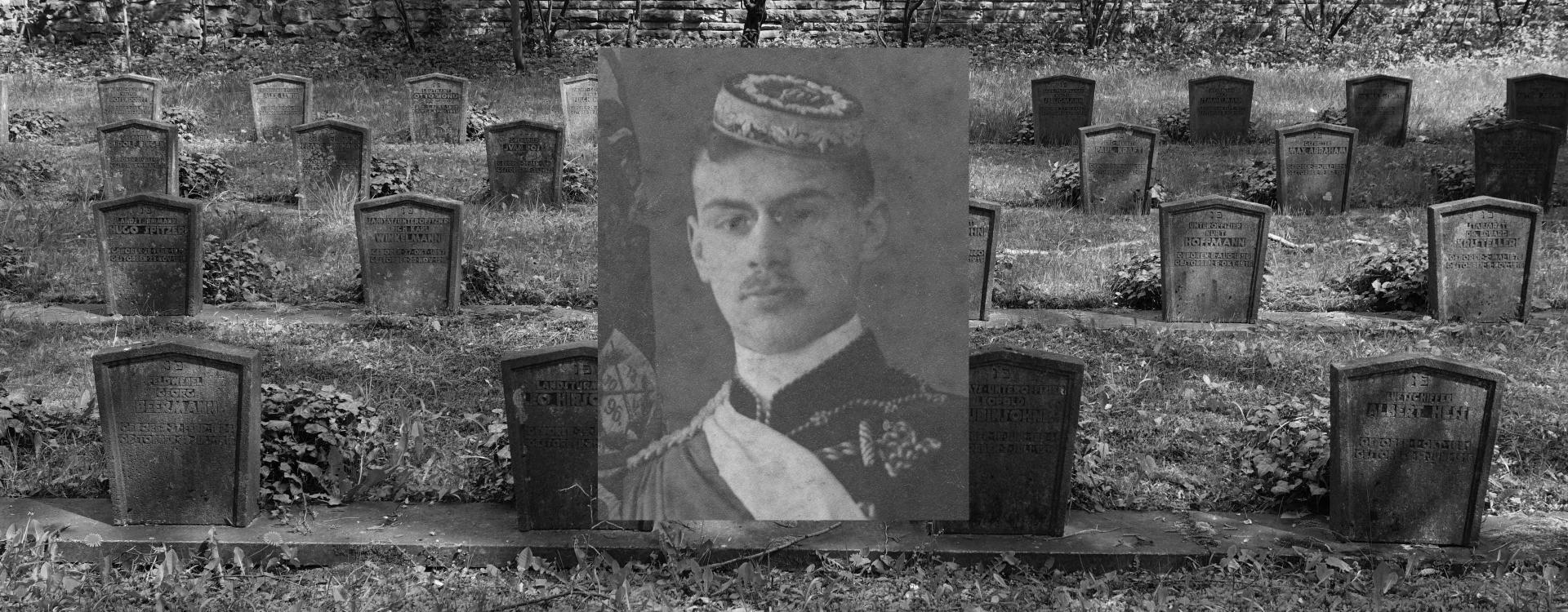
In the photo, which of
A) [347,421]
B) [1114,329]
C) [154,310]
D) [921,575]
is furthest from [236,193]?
[921,575]

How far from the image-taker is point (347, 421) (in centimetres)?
595

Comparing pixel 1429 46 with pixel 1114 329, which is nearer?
pixel 1114 329

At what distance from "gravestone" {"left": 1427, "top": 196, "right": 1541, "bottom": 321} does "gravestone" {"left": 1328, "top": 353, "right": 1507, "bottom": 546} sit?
340 cm

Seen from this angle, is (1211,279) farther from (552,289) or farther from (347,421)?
(347,421)

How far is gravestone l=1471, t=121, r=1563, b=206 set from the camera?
36.4ft

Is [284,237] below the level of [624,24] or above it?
below

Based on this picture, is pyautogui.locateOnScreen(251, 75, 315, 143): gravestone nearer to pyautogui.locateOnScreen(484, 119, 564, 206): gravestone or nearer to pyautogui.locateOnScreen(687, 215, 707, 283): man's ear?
pyautogui.locateOnScreen(484, 119, 564, 206): gravestone

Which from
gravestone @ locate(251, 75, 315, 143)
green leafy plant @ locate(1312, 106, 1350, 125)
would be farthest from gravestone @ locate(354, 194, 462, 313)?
green leafy plant @ locate(1312, 106, 1350, 125)

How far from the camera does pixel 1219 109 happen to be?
46.2 feet

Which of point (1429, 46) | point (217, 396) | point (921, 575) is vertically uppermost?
point (1429, 46)

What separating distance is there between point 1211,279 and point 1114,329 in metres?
0.81

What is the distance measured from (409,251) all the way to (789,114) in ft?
17.7

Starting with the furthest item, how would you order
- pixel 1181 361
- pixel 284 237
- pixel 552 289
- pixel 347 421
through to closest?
pixel 284 237
pixel 552 289
pixel 1181 361
pixel 347 421

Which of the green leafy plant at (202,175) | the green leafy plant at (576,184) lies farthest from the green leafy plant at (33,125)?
the green leafy plant at (576,184)
